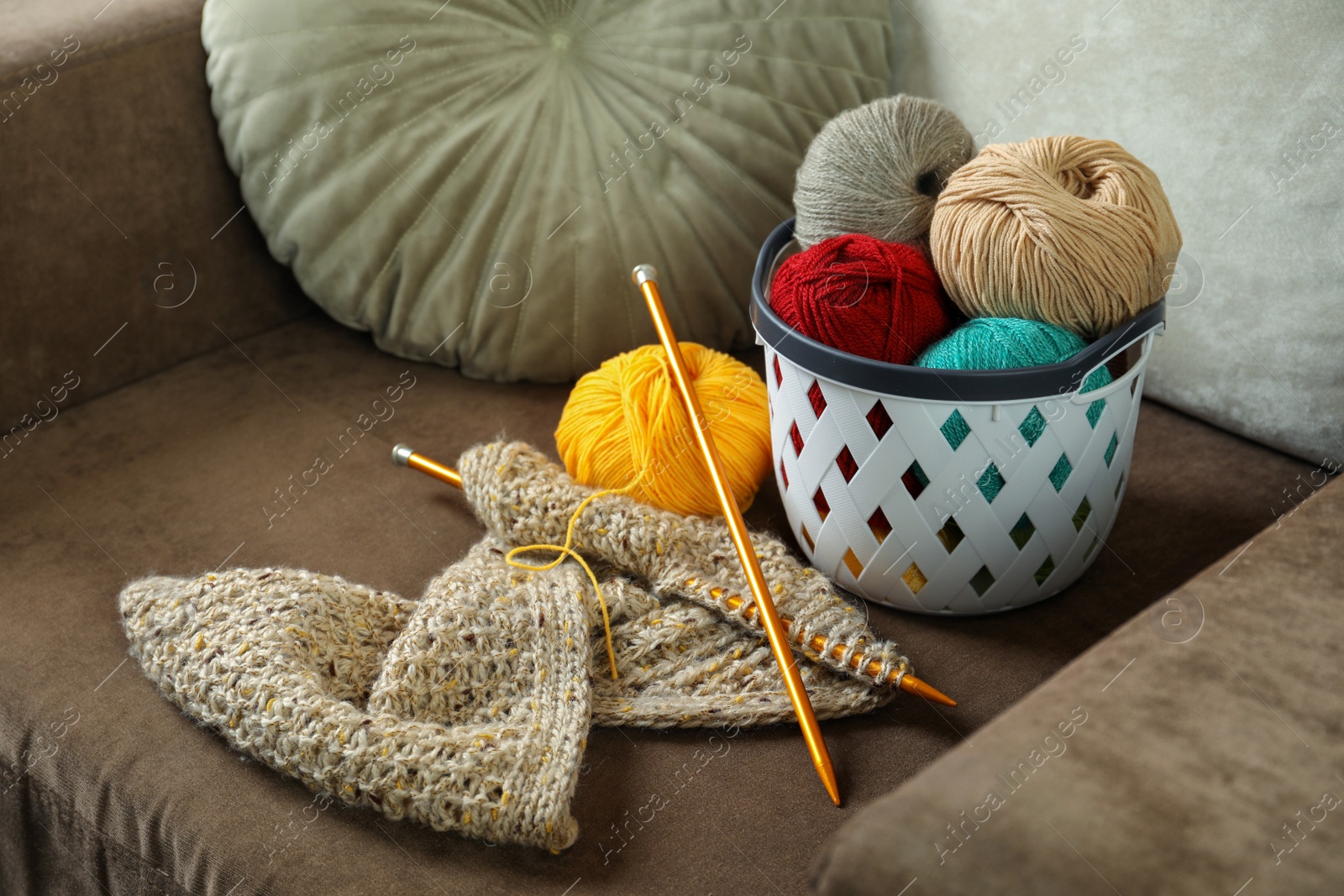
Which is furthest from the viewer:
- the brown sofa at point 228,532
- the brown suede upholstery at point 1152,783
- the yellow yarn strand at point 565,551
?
the yellow yarn strand at point 565,551

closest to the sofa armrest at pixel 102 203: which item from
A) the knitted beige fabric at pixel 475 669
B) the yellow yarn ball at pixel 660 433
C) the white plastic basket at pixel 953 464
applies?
the knitted beige fabric at pixel 475 669

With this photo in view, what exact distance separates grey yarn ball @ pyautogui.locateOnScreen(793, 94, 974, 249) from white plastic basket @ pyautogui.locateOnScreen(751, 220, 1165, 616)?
0.27 feet

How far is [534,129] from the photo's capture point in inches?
34.7

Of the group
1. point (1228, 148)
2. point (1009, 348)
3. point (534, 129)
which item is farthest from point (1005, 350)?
point (534, 129)

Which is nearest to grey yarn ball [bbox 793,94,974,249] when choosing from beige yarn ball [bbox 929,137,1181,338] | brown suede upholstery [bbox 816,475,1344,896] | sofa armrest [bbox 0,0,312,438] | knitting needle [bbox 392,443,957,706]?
beige yarn ball [bbox 929,137,1181,338]

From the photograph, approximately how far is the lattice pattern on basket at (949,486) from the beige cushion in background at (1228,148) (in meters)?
0.19

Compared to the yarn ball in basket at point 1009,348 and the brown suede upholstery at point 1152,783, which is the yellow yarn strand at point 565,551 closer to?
the yarn ball in basket at point 1009,348

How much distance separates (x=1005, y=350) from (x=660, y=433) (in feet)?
0.85

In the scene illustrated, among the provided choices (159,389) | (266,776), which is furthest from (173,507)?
(266,776)

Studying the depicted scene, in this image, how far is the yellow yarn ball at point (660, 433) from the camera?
0.76 m

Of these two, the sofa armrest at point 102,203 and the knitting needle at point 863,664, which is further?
the sofa armrest at point 102,203

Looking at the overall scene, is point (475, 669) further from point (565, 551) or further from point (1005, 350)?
point (1005, 350)

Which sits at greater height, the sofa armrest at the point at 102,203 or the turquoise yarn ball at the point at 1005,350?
the sofa armrest at the point at 102,203

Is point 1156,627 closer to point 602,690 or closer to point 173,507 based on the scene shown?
point 602,690
